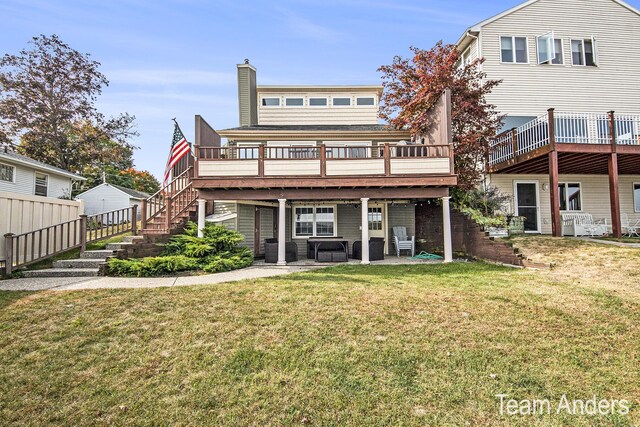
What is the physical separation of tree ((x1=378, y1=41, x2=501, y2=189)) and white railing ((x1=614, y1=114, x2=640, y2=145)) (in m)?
4.09

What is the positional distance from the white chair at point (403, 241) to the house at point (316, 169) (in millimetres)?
378

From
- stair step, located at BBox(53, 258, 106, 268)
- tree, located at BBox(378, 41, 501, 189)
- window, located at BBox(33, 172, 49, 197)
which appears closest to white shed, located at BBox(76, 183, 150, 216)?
window, located at BBox(33, 172, 49, 197)

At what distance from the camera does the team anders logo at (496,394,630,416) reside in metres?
2.79

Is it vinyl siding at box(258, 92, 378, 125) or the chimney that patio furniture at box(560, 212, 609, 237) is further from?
the chimney

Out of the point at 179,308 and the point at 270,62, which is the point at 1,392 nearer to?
the point at 179,308

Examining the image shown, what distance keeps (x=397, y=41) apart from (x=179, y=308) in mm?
13833

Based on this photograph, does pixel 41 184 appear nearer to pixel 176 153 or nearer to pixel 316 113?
pixel 176 153

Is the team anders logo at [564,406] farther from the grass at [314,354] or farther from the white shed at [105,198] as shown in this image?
the white shed at [105,198]

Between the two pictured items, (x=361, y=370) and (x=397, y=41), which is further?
(x=397, y=41)

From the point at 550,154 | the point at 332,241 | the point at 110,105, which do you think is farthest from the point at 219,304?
the point at 110,105

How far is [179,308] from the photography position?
494 cm

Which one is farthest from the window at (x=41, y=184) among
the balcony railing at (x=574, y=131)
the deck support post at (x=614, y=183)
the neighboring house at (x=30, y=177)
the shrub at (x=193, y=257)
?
the deck support post at (x=614, y=183)

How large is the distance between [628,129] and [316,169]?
1170cm

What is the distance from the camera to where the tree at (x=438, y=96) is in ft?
37.9
